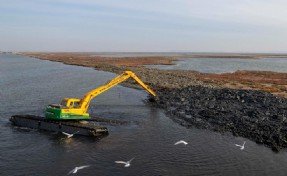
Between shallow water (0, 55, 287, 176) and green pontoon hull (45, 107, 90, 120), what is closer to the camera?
shallow water (0, 55, 287, 176)

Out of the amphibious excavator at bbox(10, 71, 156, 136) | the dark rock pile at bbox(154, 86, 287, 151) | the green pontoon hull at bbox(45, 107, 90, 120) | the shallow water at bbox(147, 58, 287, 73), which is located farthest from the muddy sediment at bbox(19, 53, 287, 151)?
the shallow water at bbox(147, 58, 287, 73)

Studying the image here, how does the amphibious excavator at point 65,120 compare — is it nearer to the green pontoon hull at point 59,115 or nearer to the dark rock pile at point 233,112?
the green pontoon hull at point 59,115

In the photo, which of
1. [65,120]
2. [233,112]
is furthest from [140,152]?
[233,112]

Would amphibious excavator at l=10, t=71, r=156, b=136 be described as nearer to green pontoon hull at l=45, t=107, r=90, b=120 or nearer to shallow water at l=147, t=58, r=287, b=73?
green pontoon hull at l=45, t=107, r=90, b=120

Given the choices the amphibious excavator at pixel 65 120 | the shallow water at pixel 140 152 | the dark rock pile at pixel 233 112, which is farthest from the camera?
the dark rock pile at pixel 233 112

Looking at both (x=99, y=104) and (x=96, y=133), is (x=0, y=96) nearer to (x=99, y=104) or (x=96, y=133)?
(x=99, y=104)

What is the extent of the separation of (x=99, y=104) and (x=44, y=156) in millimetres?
20650

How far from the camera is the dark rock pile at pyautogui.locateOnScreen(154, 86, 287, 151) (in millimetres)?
30594

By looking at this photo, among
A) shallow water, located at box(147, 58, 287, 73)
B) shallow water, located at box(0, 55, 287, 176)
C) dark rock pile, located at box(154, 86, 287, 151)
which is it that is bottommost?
shallow water, located at box(0, 55, 287, 176)

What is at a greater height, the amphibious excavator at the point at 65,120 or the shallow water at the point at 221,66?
the shallow water at the point at 221,66

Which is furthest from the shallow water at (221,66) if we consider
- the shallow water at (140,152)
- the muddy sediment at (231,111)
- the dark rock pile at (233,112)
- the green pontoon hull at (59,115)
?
the green pontoon hull at (59,115)

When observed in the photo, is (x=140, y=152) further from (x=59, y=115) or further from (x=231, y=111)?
(x=231, y=111)

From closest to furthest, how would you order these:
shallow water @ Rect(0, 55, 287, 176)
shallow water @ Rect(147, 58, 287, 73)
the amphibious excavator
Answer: shallow water @ Rect(0, 55, 287, 176) < the amphibious excavator < shallow water @ Rect(147, 58, 287, 73)

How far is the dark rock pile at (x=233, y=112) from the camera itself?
3059cm
